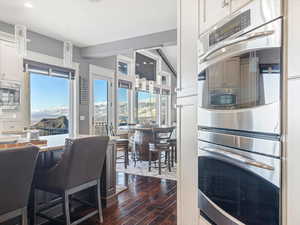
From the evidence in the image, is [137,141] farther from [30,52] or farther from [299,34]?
[299,34]

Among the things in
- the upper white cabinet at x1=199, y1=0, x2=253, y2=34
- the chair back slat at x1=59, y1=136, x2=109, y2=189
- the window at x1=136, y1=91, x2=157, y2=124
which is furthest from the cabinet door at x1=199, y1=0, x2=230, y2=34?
the window at x1=136, y1=91, x2=157, y2=124

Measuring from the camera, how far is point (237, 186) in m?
1.15

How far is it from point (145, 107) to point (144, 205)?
6135mm

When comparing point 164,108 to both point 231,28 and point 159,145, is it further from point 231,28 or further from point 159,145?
point 231,28

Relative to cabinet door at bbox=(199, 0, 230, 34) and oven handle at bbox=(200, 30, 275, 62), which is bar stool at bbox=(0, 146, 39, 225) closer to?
oven handle at bbox=(200, 30, 275, 62)

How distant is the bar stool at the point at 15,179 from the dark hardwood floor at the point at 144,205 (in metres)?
1.08

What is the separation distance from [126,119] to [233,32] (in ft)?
20.9

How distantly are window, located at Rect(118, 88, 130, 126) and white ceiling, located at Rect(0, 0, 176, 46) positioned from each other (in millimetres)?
2477

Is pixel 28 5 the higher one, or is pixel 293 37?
pixel 28 5

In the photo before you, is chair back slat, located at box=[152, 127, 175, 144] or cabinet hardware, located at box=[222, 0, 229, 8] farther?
chair back slat, located at box=[152, 127, 175, 144]

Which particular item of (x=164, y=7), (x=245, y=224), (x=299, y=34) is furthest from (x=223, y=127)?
(x=164, y=7)

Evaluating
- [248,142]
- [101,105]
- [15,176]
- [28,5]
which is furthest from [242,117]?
[101,105]

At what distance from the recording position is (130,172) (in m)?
4.61

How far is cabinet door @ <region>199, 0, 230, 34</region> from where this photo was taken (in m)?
1.28
